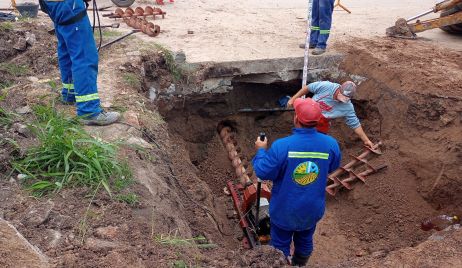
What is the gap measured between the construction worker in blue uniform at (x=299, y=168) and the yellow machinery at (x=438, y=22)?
4149 mm

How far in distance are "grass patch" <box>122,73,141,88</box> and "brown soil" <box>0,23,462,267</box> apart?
0.09 metres

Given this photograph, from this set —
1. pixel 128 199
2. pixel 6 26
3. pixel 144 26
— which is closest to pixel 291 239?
pixel 128 199

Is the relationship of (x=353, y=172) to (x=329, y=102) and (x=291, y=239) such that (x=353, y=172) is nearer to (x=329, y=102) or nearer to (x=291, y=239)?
(x=329, y=102)

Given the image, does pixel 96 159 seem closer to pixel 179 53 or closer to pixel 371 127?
pixel 179 53

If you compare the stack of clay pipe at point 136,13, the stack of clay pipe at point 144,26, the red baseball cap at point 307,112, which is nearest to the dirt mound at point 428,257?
the red baseball cap at point 307,112

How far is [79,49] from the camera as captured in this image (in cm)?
388

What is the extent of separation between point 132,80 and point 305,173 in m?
2.65

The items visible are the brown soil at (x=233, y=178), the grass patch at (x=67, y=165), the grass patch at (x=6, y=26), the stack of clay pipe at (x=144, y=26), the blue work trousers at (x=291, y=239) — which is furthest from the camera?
the stack of clay pipe at (x=144, y=26)

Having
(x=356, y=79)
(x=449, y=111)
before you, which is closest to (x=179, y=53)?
(x=356, y=79)

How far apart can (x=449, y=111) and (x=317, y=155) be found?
101 inches

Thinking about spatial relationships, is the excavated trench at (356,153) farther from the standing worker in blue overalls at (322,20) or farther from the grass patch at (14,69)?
the grass patch at (14,69)

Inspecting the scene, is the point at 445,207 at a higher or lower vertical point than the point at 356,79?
lower

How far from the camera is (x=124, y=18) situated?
774 cm

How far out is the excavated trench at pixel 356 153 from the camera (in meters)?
5.10
